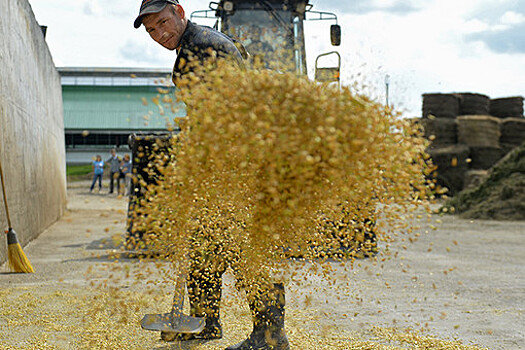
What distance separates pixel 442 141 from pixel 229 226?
1498 centimetres

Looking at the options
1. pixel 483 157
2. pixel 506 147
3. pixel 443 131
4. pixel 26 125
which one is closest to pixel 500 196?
pixel 483 157

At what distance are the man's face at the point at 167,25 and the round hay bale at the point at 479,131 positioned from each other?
1471cm

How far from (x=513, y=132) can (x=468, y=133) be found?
1.62m

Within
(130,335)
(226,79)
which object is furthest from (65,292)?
(226,79)

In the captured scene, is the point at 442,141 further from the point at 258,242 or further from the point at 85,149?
the point at 85,149

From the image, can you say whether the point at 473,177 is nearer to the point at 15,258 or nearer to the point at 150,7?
the point at 15,258

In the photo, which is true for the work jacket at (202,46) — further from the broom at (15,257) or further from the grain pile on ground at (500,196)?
the grain pile on ground at (500,196)

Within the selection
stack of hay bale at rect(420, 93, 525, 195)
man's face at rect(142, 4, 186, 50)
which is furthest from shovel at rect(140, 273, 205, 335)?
stack of hay bale at rect(420, 93, 525, 195)

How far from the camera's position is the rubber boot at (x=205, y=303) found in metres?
2.76

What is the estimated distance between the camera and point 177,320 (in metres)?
2.72

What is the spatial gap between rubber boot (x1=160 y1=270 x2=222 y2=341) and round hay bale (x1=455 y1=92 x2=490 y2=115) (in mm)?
15817

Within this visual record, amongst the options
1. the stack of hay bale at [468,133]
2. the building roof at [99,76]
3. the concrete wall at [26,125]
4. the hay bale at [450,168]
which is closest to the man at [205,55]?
the concrete wall at [26,125]

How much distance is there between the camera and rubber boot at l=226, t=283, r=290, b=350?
256 cm

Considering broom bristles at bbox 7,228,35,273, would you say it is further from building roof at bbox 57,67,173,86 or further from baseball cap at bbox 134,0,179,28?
building roof at bbox 57,67,173,86
